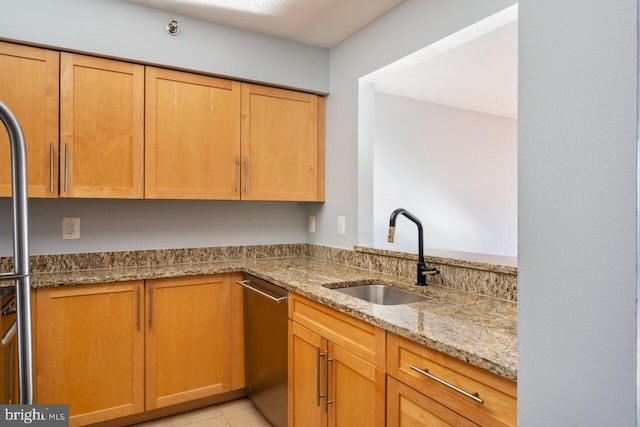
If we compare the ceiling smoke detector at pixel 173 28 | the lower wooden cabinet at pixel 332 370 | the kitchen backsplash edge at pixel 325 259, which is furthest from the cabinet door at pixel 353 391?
the ceiling smoke detector at pixel 173 28

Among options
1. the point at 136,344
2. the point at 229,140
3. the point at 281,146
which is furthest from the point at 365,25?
the point at 136,344

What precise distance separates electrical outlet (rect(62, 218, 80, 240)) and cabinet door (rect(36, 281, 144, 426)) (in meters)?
0.44

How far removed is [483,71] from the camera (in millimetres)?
3141

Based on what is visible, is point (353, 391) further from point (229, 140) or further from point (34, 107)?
point (34, 107)

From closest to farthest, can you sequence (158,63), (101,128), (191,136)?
(101,128)
(158,63)
(191,136)

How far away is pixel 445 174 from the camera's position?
4.34 metres

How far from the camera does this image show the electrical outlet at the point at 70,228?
2.30 meters

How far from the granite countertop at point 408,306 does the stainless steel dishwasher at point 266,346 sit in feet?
0.31

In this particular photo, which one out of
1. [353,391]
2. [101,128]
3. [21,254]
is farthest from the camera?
[101,128]

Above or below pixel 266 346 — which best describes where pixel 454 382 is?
above

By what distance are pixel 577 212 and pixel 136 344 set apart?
221cm

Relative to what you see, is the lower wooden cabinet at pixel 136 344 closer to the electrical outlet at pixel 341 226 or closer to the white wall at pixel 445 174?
the electrical outlet at pixel 341 226

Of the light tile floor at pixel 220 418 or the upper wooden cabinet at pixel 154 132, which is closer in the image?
the upper wooden cabinet at pixel 154 132

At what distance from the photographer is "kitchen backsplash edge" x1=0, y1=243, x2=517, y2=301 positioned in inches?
65.7
